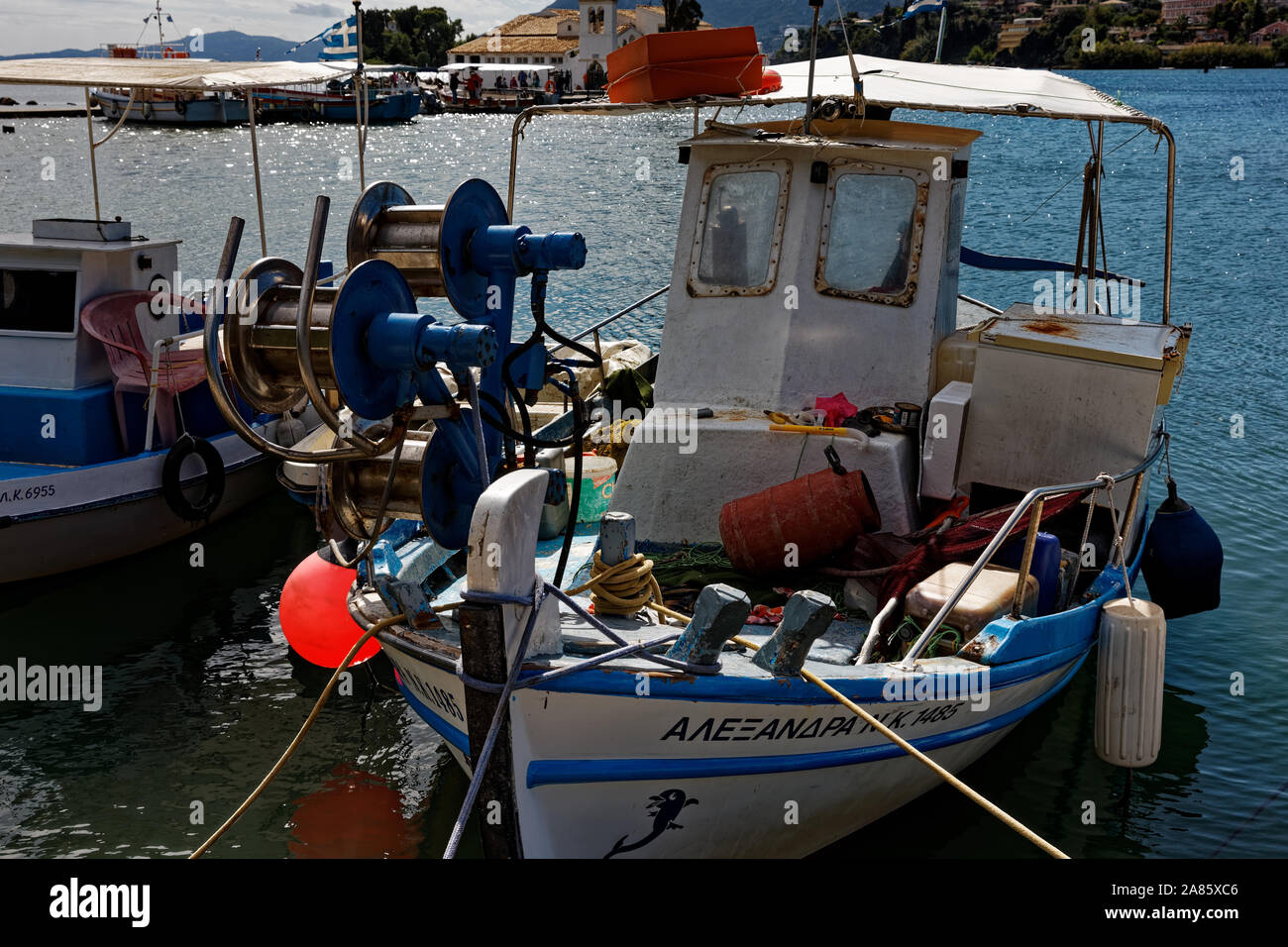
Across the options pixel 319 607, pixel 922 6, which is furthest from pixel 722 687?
pixel 922 6

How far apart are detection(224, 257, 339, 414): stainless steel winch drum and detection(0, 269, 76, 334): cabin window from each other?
6418mm

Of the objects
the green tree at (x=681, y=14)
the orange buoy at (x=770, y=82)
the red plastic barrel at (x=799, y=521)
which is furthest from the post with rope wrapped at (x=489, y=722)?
the green tree at (x=681, y=14)

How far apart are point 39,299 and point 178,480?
6.71ft

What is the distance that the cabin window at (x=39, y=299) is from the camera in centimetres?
1036

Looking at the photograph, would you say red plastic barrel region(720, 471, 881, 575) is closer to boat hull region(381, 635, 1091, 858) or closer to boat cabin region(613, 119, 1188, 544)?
boat cabin region(613, 119, 1188, 544)

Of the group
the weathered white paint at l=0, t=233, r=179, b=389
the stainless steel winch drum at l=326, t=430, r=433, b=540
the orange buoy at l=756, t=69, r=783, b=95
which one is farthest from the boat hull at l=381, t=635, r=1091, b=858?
the weathered white paint at l=0, t=233, r=179, b=389

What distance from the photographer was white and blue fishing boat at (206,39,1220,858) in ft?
15.8

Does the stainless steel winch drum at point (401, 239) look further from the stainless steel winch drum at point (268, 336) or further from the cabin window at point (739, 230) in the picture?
the cabin window at point (739, 230)

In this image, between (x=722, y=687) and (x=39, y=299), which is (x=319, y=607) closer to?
(x=722, y=687)

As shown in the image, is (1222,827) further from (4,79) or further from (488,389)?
(4,79)

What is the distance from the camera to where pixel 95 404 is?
10242 mm

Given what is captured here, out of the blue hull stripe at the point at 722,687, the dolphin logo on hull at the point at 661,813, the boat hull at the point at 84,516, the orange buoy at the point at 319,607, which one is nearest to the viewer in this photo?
the blue hull stripe at the point at 722,687

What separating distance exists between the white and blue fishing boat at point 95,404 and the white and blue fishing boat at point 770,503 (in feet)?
13.0

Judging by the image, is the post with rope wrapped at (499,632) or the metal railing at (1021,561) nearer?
the post with rope wrapped at (499,632)
